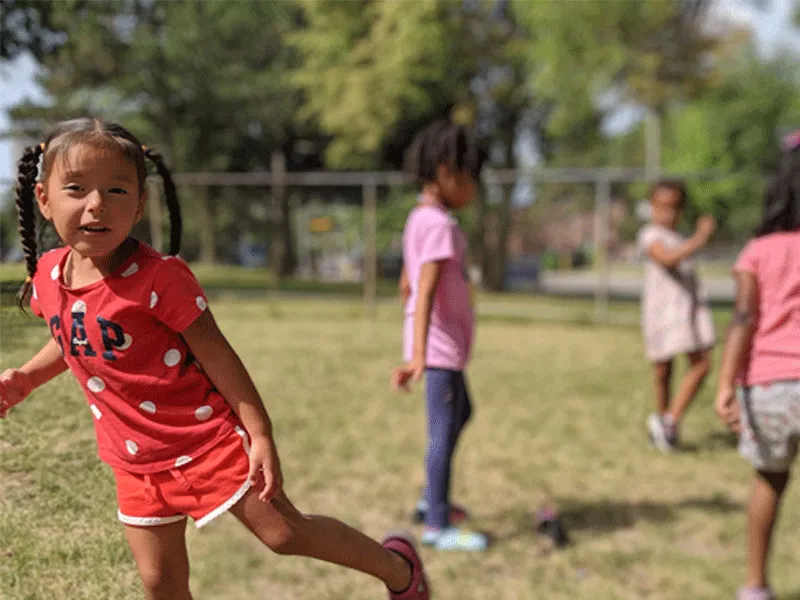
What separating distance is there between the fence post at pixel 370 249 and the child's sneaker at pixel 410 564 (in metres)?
10.6

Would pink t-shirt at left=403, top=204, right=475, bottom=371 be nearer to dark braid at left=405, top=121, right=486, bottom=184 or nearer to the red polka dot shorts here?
dark braid at left=405, top=121, right=486, bottom=184

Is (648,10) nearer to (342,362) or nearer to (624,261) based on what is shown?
(624,261)

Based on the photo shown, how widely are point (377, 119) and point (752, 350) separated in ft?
65.9

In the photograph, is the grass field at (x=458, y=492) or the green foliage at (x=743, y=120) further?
the green foliage at (x=743, y=120)

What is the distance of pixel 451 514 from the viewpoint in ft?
12.3

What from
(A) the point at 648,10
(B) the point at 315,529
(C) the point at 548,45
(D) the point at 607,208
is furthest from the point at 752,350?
(A) the point at 648,10

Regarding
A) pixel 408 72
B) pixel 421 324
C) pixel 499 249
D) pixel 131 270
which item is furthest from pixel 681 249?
pixel 408 72

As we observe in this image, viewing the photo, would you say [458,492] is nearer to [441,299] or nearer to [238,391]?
[441,299]

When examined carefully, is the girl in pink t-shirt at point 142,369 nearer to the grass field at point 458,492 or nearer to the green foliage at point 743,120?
the grass field at point 458,492

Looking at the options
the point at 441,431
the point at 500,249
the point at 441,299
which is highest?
the point at 441,299

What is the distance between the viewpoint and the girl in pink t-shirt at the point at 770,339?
274cm

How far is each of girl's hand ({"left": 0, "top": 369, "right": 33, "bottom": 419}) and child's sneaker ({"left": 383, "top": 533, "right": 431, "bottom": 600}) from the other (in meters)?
0.91

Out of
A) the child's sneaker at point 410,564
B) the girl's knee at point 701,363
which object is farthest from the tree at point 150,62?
the girl's knee at point 701,363

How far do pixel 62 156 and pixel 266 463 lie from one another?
0.63 meters
